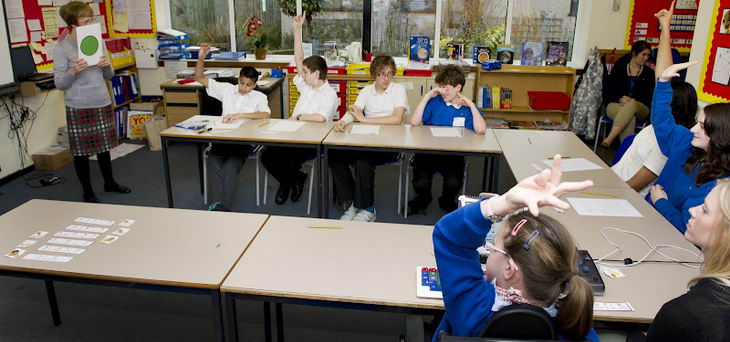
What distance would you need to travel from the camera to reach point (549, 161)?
322cm

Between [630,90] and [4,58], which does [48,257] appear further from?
[630,90]

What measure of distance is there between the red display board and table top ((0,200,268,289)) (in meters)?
5.26

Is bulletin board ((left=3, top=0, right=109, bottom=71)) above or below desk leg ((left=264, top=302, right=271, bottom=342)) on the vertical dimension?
above

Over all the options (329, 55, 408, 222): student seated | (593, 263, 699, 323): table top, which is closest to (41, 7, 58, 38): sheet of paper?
(329, 55, 408, 222): student seated

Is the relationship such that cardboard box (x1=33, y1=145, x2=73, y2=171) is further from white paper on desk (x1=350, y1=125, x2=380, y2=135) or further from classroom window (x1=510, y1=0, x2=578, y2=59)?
classroom window (x1=510, y1=0, x2=578, y2=59)

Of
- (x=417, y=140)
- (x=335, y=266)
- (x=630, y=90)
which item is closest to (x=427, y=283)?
(x=335, y=266)

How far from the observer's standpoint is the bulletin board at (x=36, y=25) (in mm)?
4391

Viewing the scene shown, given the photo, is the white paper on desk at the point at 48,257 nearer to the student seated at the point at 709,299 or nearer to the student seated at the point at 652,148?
the student seated at the point at 709,299

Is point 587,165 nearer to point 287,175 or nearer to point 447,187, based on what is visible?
point 447,187

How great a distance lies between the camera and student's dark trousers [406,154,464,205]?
3.89 meters

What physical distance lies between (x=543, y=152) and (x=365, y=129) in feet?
4.17

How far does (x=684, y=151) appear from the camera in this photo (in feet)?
8.35

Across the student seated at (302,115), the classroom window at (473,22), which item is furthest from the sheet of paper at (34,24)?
the classroom window at (473,22)

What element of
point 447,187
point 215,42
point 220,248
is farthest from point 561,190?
point 215,42
